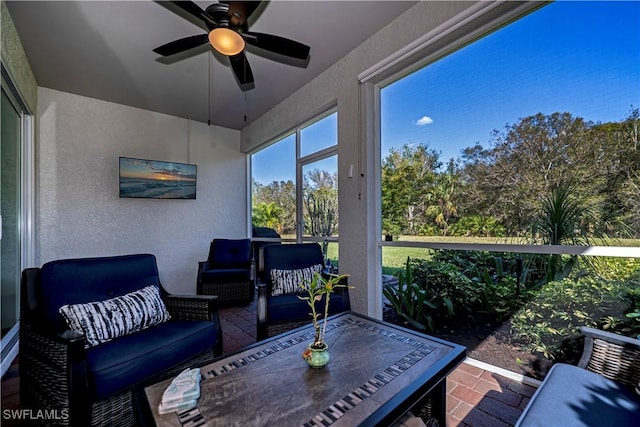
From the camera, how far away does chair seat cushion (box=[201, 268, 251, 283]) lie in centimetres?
384

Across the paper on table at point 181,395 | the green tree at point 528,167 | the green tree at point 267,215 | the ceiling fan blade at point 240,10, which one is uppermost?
the ceiling fan blade at point 240,10

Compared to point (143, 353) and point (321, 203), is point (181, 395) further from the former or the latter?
point (321, 203)

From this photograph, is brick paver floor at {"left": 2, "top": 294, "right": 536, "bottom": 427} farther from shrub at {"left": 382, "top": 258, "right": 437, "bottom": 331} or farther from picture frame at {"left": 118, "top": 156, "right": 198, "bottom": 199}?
picture frame at {"left": 118, "top": 156, "right": 198, "bottom": 199}

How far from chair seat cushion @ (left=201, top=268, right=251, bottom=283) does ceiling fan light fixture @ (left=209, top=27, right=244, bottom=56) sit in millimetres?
2799

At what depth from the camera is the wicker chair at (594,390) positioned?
105 cm

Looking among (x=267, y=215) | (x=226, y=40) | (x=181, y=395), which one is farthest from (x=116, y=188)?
(x=181, y=395)

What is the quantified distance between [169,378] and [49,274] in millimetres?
1210

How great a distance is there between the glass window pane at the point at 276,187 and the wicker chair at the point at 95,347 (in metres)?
2.33

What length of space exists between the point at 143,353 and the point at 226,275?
91.0 inches

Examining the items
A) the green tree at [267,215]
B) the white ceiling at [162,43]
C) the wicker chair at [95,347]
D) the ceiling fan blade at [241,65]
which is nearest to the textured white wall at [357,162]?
the white ceiling at [162,43]

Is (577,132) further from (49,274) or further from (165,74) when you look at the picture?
(165,74)

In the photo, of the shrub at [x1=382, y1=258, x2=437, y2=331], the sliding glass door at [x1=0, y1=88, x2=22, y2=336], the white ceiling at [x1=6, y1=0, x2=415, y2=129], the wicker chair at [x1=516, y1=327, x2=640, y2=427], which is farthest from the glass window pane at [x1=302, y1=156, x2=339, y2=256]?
the sliding glass door at [x1=0, y1=88, x2=22, y2=336]

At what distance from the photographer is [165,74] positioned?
3.27 meters

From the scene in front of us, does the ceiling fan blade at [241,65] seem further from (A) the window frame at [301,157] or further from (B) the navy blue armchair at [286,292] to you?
(B) the navy blue armchair at [286,292]
